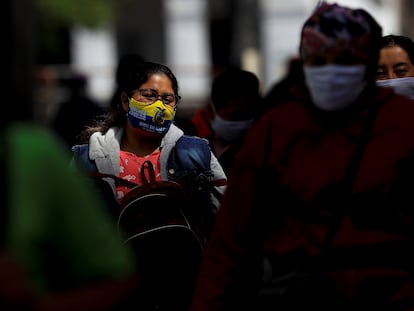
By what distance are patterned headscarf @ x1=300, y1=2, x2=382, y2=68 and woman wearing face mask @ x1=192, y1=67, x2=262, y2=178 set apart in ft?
7.33

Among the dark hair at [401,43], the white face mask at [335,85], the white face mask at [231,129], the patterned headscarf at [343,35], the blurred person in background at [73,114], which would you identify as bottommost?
the blurred person in background at [73,114]

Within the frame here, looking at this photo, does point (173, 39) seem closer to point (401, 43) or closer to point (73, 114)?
point (73, 114)

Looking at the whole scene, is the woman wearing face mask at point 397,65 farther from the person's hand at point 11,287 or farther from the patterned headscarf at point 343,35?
the person's hand at point 11,287

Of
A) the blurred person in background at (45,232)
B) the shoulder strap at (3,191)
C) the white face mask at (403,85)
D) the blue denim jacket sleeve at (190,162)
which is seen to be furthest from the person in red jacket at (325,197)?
the white face mask at (403,85)

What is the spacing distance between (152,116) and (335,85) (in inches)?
75.9

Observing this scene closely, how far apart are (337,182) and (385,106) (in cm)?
30

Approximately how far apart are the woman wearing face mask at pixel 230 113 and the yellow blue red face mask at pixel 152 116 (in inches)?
22.9

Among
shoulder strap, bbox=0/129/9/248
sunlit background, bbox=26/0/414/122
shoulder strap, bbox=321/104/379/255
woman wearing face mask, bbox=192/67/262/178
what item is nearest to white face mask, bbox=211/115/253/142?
woman wearing face mask, bbox=192/67/262/178

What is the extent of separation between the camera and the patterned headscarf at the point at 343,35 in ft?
13.2

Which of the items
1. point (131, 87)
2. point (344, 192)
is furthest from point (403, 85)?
point (344, 192)

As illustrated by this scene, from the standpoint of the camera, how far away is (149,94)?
592 cm

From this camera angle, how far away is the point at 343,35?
4.00 metres

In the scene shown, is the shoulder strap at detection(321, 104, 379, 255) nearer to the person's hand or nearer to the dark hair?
the person's hand

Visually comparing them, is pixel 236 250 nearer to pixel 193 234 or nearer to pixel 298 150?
pixel 298 150
